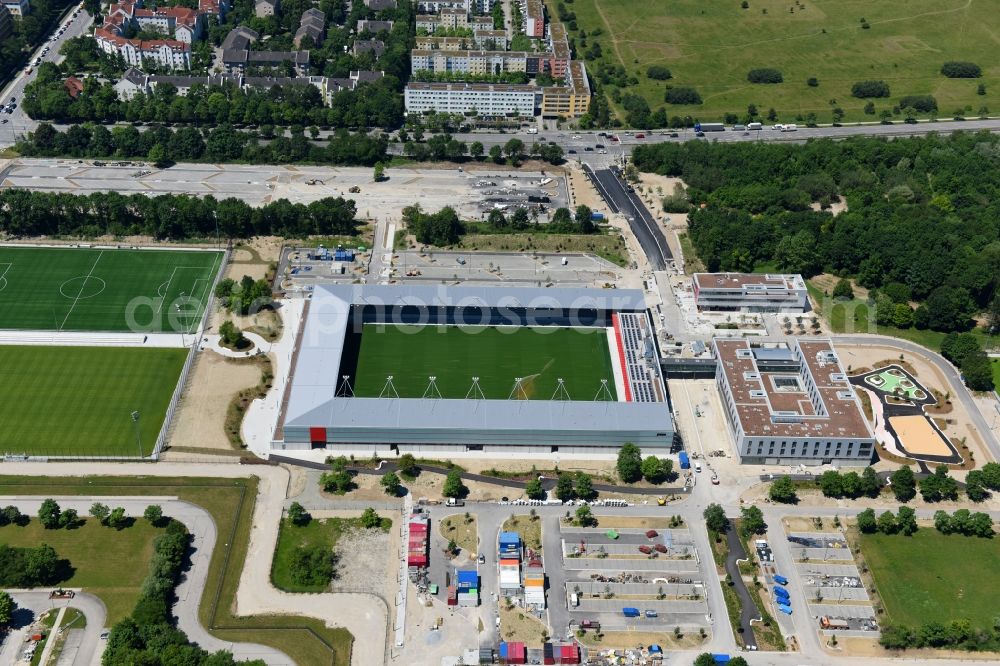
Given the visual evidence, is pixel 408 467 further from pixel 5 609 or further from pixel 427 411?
pixel 5 609

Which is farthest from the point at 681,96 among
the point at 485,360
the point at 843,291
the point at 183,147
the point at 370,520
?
the point at 370,520

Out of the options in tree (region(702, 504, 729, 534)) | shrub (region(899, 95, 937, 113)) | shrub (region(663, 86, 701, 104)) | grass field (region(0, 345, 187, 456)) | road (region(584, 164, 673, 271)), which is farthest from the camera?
Result: shrub (region(899, 95, 937, 113))

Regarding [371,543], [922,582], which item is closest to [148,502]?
[371,543]

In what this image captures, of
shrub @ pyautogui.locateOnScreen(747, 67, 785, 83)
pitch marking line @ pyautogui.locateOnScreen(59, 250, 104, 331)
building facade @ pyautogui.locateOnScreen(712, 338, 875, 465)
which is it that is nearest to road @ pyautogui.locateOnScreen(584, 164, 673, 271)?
building facade @ pyautogui.locateOnScreen(712, 338, 875, 465)

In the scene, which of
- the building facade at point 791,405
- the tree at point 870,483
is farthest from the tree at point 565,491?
the tree at point 870,483

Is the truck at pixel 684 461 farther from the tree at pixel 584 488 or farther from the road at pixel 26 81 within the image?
the road at pixel 26 81

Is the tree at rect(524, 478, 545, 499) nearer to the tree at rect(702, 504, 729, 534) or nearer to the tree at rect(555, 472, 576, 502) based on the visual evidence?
the tree at rect(555, 472, 576, 502)
